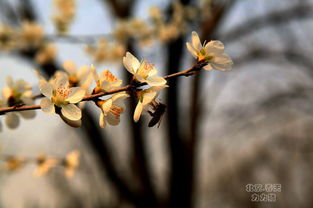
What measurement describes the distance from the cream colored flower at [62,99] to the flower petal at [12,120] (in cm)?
15

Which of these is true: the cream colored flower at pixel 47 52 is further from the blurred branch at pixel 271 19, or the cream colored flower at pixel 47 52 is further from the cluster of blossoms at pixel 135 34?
the blurred branch at pixel 271 19

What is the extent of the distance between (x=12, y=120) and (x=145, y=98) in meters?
0.28

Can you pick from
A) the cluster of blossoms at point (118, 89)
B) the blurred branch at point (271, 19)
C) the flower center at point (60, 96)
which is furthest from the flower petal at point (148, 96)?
the blurred branch at point (271, 19)

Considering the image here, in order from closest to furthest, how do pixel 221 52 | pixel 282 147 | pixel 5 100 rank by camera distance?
pixel 221 52 → pixel 5 100 → pixel 282 147

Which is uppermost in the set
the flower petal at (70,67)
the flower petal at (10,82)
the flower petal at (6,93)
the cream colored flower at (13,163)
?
the flower petal at (70,67)

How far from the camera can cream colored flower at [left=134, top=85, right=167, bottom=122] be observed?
1.44ft

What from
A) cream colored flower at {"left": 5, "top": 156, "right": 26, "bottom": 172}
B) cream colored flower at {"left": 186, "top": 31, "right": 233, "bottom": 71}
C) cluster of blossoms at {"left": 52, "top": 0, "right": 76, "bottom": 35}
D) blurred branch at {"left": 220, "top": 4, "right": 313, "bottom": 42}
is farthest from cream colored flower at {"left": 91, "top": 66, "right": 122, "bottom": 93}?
blurred branch at {"left": 220, "top": 4, "right": 313, "bottom": 42}

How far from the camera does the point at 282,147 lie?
3.41 m

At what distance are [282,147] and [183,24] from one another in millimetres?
2116

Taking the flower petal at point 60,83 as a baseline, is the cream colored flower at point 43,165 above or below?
above

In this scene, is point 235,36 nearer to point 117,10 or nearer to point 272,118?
point 272,118

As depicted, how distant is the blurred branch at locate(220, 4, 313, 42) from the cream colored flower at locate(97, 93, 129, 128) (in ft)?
8.25

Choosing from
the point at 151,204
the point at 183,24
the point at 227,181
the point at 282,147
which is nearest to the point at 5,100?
the point at 183,24

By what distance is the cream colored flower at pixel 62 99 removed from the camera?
0.45 metres
